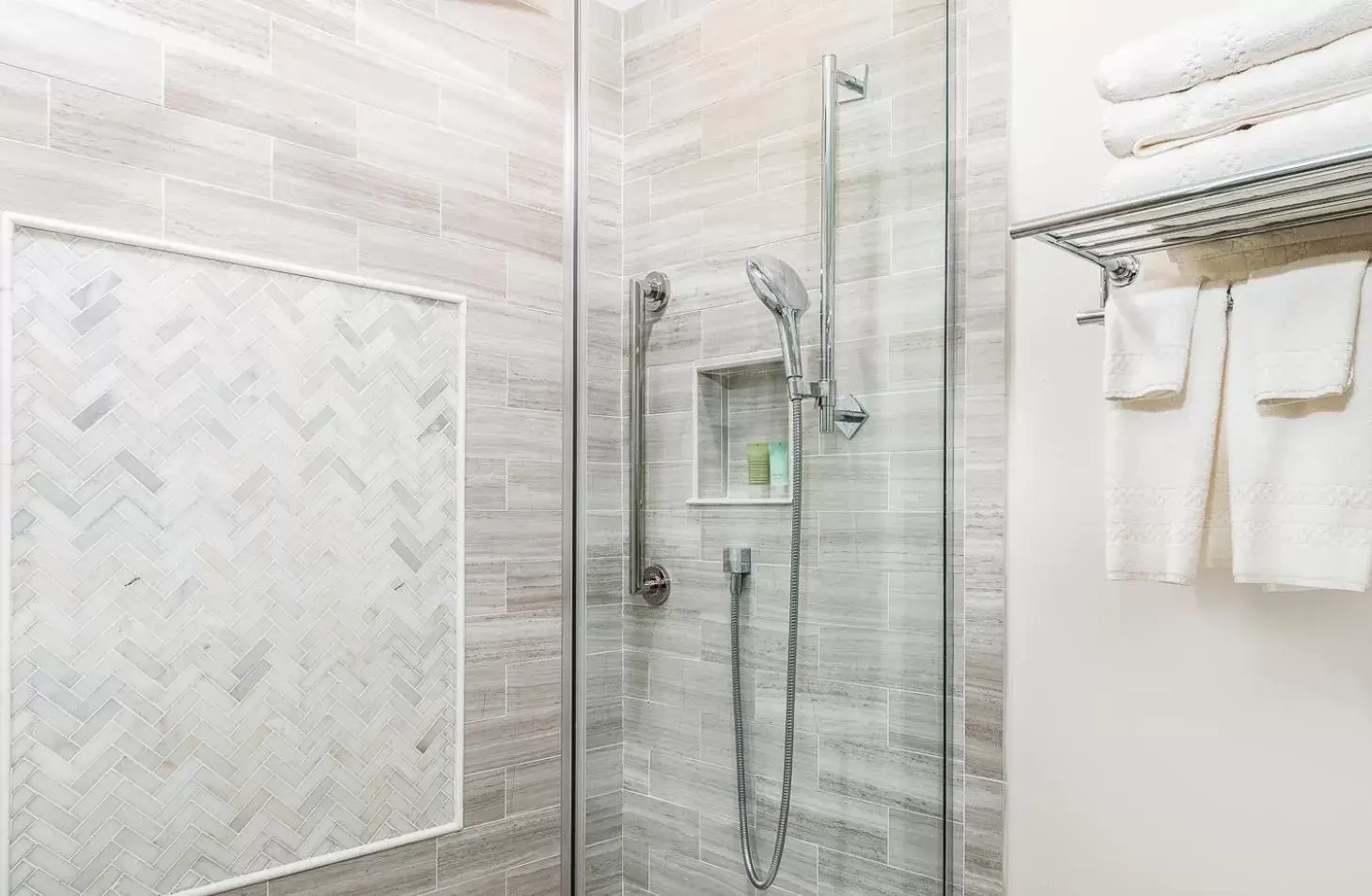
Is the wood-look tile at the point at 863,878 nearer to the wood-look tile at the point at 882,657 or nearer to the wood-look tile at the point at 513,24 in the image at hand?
the wood-look tile at the point at 882,657

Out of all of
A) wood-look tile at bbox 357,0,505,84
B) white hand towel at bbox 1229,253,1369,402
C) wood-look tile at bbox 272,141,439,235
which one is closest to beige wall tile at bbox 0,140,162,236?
wood-look tile at bbox 272,141,439,235

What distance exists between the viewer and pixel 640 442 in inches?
42.2

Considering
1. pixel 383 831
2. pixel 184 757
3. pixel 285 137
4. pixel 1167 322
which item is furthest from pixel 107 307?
pixel 1167 322

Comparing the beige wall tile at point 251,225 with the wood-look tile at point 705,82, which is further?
the wood-look tile at point 705,82

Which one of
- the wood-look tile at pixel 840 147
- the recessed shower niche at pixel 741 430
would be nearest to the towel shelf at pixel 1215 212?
the wood-look tile at pixel 840 147

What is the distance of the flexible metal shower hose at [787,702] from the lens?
1.12 meters

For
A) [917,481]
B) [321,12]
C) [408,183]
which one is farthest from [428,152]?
[917,481]

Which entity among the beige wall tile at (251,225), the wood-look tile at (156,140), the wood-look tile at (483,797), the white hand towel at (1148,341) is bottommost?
the wood-look tile at (483,797)

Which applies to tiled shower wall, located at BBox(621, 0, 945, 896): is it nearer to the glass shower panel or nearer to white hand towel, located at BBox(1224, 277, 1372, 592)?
the glass shower panel

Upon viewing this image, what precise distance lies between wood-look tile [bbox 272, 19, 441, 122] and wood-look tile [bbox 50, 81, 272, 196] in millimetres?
75

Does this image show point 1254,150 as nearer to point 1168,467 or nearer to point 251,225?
point 1168,467

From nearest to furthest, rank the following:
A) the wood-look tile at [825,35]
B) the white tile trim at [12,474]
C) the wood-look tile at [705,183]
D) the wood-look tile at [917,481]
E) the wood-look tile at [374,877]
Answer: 1. the white tile trim at [12,474]
2. the wood-look tile at [374,877]
3. the wood-look tile at [705,183]
4. the wood-look tile at [825,35]
5. the wood-look tile at [917,481]

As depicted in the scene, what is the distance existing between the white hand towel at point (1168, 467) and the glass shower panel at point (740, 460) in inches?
11.6

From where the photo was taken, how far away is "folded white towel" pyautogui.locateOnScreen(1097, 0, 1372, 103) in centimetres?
104
